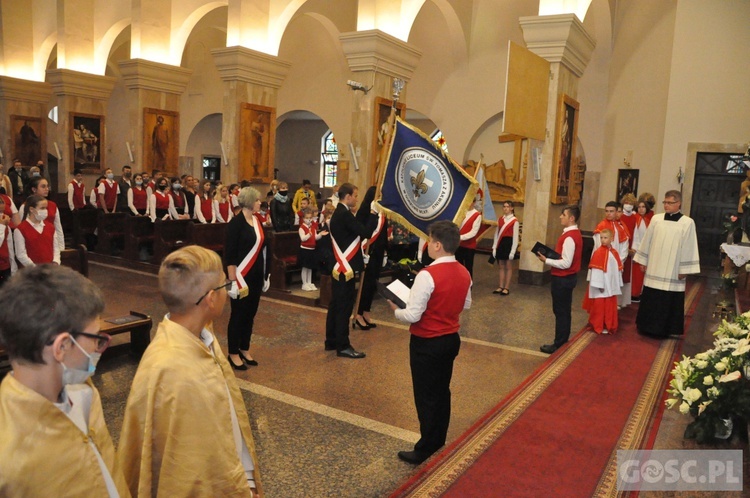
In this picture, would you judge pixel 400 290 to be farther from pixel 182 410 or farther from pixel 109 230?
pixel 109 230

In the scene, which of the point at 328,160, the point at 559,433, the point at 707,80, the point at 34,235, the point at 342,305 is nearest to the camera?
the point at 559,433

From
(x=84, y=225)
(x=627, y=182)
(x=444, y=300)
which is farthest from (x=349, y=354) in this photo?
(x=627, y=182)

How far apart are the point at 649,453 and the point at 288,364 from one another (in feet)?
10.9

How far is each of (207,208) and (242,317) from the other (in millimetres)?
7627

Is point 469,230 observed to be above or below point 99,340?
below

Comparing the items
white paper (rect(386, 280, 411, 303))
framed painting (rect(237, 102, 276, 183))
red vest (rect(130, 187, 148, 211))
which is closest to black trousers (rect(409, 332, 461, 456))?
white paper (rect(386, 280, 411, 303))

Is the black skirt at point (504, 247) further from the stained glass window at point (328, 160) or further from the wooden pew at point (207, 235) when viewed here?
the stained glass window at point (328, 160)

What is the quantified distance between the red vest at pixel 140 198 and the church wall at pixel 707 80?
12572 mm

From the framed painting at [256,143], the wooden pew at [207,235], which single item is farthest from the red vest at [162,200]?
the wooden pew at [207,235]

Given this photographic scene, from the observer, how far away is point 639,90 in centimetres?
1477

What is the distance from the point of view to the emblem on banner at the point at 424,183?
5664mm

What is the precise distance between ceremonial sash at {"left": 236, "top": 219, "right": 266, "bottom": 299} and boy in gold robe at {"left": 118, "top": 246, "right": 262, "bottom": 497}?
325 centimetres

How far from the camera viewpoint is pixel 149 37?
50.4 ft

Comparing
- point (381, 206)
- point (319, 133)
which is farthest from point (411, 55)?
point (319, 133)
